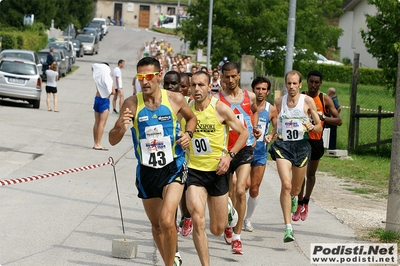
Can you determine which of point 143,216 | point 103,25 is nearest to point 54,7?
point 103,25

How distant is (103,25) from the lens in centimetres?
9031

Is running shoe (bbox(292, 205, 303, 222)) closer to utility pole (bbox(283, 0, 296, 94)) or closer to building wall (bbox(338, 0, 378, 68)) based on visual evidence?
utility pole (bbox(283, 0, 296, 94))

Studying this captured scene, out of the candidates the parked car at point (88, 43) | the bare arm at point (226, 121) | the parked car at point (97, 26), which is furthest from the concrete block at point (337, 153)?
the parked car at point (97, 26)

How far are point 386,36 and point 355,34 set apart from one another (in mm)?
48974

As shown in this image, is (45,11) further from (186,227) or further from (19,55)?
(186,227)

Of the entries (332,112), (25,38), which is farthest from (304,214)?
(25,38)

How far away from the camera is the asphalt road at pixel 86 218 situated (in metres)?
9.09

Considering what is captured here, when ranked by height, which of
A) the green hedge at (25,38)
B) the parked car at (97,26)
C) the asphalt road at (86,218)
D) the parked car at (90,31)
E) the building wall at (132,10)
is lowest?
the asphalt road at (86,218)

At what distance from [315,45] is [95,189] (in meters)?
28.8

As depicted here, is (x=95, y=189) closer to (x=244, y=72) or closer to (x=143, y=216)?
(x=143, y=216)

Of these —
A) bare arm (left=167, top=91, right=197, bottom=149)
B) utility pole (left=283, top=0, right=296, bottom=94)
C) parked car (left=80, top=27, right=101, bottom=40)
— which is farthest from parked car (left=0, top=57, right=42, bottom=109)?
parked car (left=80, top=27, right=101, bottom=40)

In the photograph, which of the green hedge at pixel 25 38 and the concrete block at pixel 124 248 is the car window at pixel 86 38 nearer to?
the green hedge at pixel 25 38

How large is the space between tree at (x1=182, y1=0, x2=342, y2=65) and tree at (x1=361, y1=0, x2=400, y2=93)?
16.4 m

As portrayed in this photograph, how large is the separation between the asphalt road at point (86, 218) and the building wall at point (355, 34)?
4763cm
